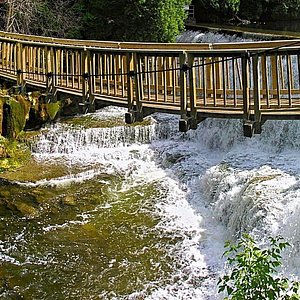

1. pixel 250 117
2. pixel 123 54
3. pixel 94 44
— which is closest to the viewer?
pixel 250 117

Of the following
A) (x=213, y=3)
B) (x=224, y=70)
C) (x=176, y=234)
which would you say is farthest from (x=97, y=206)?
(x=213, y=3)

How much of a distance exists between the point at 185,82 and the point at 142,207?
12.1 ft

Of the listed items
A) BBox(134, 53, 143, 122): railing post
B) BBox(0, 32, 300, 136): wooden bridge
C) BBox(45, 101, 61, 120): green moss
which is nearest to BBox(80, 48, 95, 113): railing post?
BBox(0, 32, 300, 136): wooden bridge

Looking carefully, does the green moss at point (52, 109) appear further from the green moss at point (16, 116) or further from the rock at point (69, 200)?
the rock at point (69, 200)

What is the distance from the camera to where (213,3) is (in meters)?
27.5

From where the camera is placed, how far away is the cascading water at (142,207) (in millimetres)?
8875

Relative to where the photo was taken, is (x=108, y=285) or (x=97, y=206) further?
(x=97, y=206)

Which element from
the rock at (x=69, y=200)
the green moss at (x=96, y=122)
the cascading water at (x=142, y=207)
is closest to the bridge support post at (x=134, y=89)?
the cascading water at (x=142, y=207)

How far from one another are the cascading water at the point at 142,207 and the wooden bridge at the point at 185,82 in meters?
2.16

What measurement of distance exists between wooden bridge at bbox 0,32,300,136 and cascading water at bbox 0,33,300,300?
216 cm

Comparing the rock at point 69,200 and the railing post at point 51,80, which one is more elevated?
the railing post at point 51,80

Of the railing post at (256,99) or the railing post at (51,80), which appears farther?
the railing post at (51,80)

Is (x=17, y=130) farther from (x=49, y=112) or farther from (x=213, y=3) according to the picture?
(x=213, y=3)

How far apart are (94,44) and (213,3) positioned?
15.6 m
